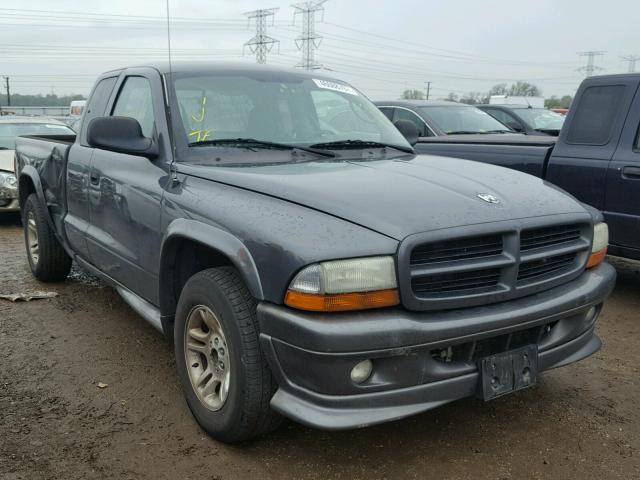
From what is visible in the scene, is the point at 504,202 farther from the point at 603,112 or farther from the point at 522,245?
the point at 603,112

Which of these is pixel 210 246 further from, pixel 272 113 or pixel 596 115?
pixel 596 115

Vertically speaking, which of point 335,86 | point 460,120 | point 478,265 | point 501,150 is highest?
point 335,86

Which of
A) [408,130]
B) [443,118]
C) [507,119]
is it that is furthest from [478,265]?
[507,119]

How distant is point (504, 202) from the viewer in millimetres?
2742

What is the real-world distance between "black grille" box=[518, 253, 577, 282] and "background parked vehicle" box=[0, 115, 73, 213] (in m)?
7.43

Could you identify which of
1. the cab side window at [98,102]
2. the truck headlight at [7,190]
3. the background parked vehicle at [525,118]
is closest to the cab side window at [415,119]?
the background parked vehicle at [525,118]

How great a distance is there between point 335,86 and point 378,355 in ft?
7.77

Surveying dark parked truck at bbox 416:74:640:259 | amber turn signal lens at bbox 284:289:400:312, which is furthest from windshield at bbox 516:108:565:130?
amber turn signal lens at bbox 284:289:400:312

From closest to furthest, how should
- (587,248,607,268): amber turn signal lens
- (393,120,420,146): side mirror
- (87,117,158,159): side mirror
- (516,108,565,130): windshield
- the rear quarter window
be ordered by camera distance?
1. (587,248,607,268): amber turn signal lens
2. (87,117,158,159): side mirror
3. (393,120,420,146): side mirror
4. the rear quarter window
5. (516,108,565,130): windshield

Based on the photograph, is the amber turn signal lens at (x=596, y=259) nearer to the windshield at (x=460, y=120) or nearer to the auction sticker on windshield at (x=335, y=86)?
the auction sticker on windshield at (x=335, y=86)

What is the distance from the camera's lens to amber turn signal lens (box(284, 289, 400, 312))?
7.63ft

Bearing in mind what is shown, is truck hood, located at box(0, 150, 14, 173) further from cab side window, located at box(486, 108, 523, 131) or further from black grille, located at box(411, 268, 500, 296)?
black grille, located at box(411, 268, 500, 296)

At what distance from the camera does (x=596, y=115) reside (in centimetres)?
517

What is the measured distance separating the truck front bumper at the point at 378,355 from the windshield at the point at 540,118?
9484 millimetres
